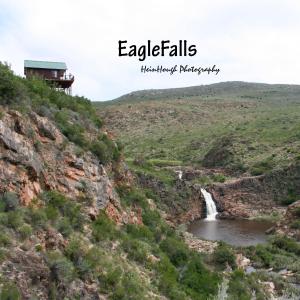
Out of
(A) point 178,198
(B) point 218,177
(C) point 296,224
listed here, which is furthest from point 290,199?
(C) point 296,224

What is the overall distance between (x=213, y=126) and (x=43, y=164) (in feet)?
210

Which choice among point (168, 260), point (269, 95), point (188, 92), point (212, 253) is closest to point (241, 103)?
point (269, 95)

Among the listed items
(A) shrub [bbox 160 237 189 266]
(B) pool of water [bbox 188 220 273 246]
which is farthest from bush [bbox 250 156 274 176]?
(A) shrub [bbox 160 237 189 266]

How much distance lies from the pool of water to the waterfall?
200 centimetres

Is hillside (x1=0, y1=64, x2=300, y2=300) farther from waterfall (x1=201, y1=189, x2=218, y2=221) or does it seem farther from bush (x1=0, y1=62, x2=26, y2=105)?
waterfall (x1=201, y1=189, x2=218, y2=221)

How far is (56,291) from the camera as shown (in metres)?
10.9

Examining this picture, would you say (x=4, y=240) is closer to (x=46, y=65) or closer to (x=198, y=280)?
(x=198, y=280)

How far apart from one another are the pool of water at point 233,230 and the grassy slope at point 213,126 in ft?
38.5

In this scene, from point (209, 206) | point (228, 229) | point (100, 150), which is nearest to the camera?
point (100, 150)

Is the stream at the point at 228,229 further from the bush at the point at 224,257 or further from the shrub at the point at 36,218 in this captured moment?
the shrub at the point at 36,218

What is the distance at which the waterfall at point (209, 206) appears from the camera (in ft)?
141

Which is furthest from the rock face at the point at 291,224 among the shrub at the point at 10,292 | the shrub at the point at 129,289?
the shrub at the point at 10,292

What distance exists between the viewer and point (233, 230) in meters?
36.3

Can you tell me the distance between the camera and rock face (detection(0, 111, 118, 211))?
43.0 ft
